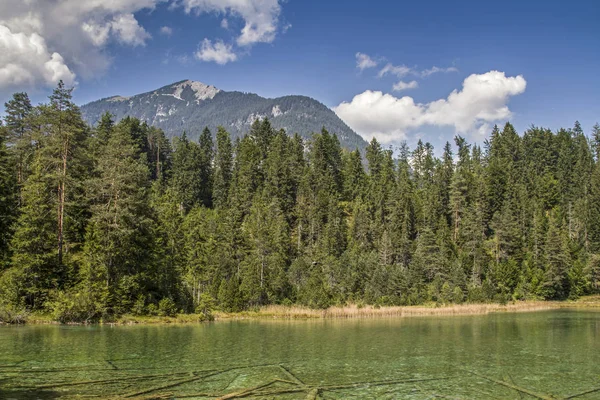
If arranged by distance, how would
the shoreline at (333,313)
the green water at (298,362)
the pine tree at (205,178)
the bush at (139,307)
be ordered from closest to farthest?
the green water at (298,362)
the shoreline at (333,313)
the bush at (139,307)
the pine tree at (205,178)

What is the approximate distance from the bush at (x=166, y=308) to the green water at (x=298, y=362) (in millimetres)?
7944

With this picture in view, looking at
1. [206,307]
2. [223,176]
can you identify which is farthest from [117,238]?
[223,176]

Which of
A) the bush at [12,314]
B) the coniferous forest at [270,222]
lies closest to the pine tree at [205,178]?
the coniferous forest at [270,222]

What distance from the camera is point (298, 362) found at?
92.8 feet

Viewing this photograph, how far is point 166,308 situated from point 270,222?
141 ft

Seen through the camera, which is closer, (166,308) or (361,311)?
Result: (166,308)

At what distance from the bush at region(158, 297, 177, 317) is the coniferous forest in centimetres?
19

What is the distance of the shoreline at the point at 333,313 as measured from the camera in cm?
4960

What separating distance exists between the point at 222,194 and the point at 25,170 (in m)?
50.3

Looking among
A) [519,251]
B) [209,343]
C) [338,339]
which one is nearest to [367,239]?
[519,251]

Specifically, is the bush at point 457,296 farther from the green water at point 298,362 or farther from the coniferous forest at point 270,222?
the green water at point 298,362

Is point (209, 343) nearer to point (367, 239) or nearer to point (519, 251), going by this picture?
point (367, 239)

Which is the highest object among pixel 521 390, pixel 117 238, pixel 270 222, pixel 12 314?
pixel 270 222

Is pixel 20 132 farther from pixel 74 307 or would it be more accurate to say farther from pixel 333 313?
pixel 333 313
